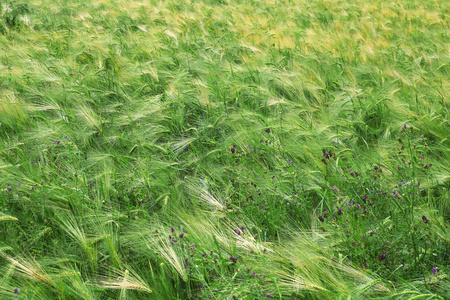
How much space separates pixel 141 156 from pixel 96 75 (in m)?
1.40

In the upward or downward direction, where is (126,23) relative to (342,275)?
upward

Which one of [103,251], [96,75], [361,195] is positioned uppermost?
[96,75]

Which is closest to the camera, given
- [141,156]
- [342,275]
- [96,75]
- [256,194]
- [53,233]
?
[342,275]

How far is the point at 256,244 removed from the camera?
1.52 metres

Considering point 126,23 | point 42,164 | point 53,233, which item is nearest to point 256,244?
point 53,233

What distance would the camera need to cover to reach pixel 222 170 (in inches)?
85.5

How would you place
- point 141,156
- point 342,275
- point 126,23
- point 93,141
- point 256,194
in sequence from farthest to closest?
point 126,23 < point 93,141 < point 141,156 < point 256,194 < point 342,275

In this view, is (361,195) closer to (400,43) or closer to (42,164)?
(42,164)

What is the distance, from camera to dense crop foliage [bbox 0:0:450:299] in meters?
1.43

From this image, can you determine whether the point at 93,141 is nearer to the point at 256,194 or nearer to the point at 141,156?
the point at 141,156

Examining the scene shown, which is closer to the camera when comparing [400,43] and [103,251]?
[103,251]

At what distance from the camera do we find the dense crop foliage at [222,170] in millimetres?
1433

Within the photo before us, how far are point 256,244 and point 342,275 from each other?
15.3 inches

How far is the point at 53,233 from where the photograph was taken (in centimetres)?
174
